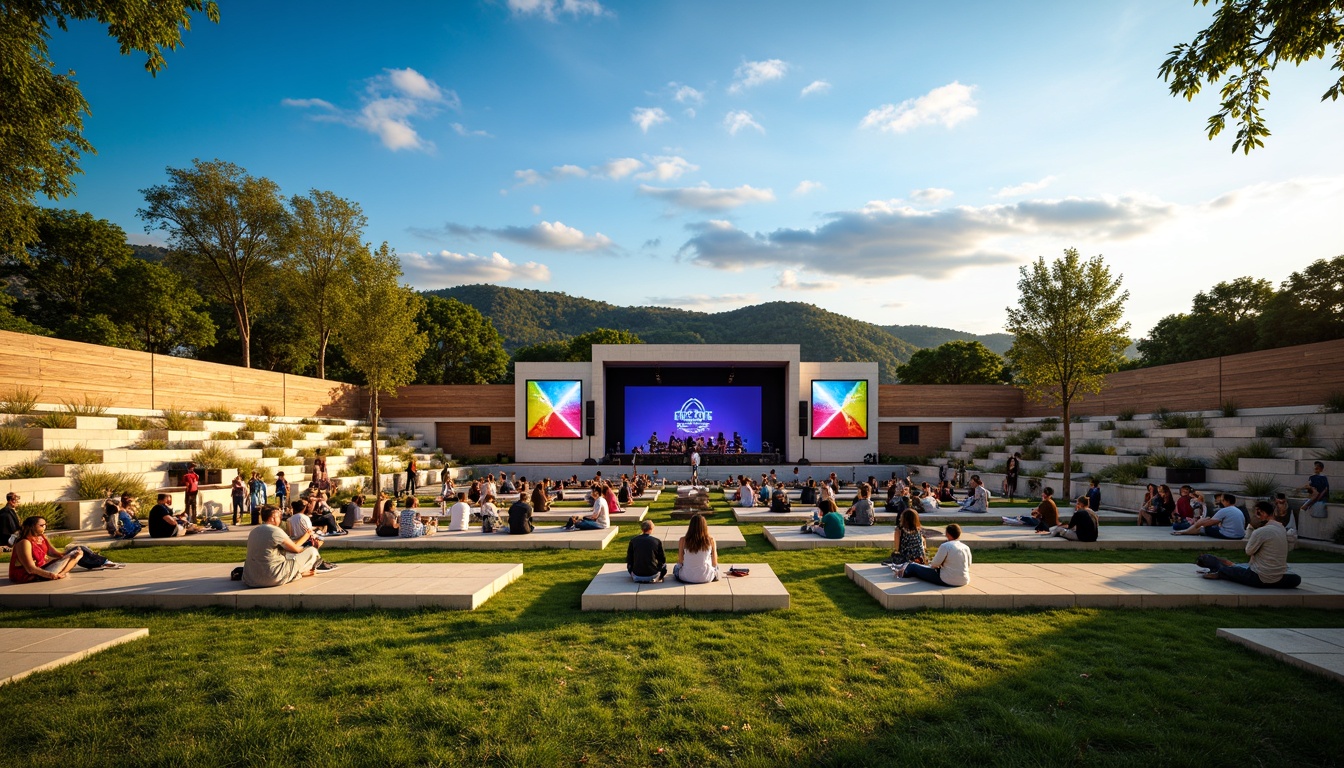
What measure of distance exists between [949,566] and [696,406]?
23.5 metres

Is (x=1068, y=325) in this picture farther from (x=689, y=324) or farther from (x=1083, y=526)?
(x=689, y=324)

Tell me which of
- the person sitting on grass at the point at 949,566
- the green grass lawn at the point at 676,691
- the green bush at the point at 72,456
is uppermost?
the green bush at the point at 72,456

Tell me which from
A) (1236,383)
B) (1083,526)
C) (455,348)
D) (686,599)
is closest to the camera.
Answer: (686,599)

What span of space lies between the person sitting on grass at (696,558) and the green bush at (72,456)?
1396cm

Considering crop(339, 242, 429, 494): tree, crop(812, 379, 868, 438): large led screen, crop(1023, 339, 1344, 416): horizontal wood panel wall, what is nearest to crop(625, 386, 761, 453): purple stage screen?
crop(812, 379, 868, 438): large led screen

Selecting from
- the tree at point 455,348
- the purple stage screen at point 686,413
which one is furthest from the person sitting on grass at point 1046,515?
the tree at point 455,348

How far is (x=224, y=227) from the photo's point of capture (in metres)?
29.5

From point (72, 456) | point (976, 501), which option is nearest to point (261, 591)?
point (72, 456)

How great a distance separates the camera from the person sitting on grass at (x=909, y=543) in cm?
821

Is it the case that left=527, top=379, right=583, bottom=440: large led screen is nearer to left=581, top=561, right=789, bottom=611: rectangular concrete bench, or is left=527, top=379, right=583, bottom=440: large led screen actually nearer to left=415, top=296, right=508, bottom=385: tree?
left=415, top=296, right=508, bottom=385: tree

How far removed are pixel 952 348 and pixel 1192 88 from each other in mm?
42435

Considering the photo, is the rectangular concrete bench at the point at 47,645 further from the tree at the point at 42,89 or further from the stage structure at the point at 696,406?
the stage structure at the point at 696,406

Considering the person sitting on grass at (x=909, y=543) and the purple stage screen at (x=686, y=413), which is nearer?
the person sitting on grass at (x=909, y=543)

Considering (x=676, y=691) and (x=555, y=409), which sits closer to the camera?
(x=676, y=691)
